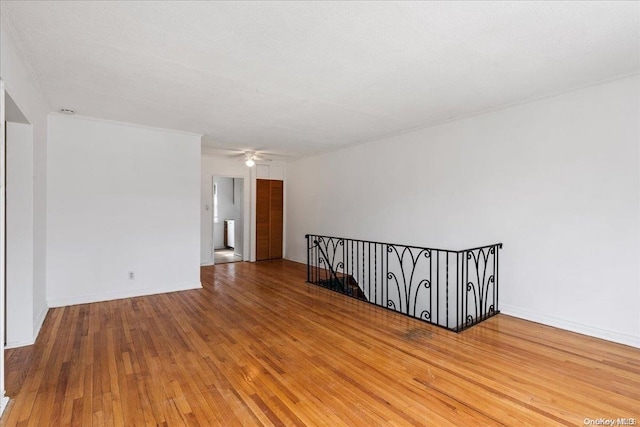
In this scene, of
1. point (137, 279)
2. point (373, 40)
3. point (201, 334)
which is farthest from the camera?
point (137, 279)

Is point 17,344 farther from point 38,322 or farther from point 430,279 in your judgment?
point 430,279

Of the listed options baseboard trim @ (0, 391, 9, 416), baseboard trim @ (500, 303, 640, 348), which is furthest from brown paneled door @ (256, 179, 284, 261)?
baseboard trim @ (0, 391, 9, 416)

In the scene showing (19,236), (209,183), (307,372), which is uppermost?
(209,183)

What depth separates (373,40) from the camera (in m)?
2.42

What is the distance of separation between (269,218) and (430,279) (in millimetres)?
5149

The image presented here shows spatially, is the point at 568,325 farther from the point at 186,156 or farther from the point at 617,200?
the point at 186,156

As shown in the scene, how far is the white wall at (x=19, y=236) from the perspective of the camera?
3086 mm

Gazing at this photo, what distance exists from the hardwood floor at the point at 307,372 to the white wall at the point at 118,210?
68 centimetres

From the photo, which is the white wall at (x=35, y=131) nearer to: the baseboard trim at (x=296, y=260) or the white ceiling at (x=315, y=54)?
the white ceiling at (x=315, y=54)

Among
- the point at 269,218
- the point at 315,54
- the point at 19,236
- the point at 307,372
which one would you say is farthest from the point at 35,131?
the point at 269,218

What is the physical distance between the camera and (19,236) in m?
3.13

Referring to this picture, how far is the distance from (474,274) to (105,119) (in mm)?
5465

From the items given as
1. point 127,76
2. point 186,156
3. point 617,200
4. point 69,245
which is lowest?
point 69,245

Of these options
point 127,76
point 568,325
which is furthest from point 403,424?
point 127,76
